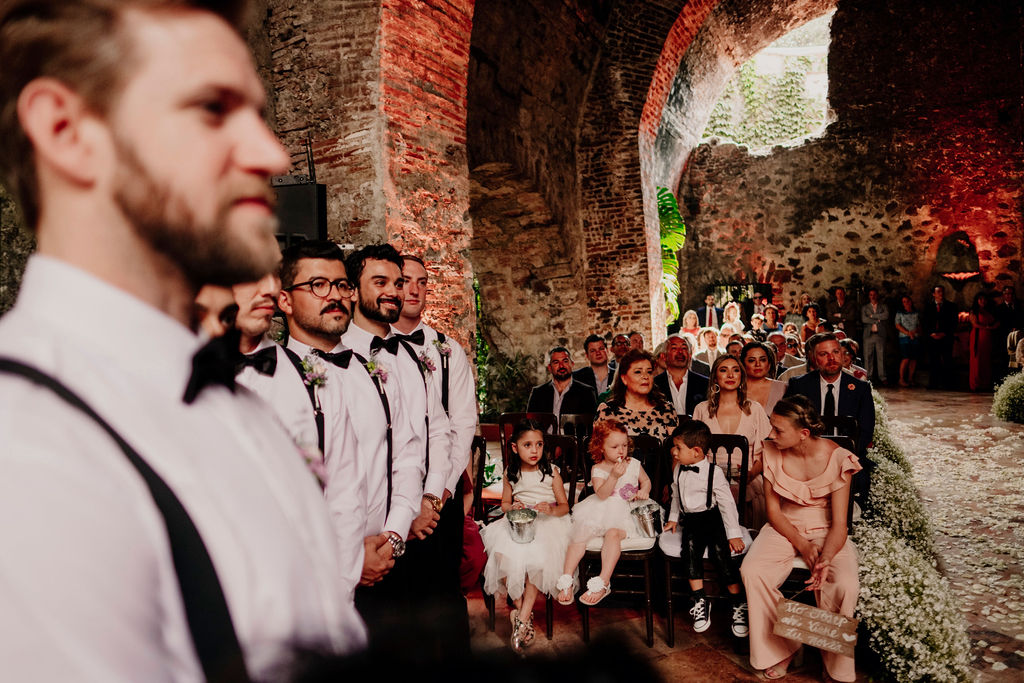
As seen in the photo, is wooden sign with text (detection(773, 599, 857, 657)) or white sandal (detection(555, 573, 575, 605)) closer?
wooden sign with text (detection(773, 599, 857, 657))

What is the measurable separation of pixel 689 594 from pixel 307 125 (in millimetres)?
3685

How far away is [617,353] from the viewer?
6.86 meters

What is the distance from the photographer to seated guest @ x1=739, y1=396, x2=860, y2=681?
2.91 meters

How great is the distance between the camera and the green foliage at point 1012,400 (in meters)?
8.28

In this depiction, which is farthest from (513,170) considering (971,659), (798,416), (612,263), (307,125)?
(971,659)

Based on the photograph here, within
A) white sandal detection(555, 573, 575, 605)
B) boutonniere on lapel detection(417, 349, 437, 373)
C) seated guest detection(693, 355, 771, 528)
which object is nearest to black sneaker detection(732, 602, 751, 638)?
white sandal detection(555, 573, 575, 605)

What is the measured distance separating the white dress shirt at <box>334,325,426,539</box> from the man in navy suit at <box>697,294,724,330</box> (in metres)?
11.0

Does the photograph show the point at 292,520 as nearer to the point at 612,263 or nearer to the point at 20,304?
the point at 20,304

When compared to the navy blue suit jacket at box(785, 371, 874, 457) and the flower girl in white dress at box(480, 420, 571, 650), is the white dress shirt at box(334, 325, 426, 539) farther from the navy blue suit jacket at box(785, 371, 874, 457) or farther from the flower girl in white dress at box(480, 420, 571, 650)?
the navy blue suit jacket at box(785, 371, 874, 457)

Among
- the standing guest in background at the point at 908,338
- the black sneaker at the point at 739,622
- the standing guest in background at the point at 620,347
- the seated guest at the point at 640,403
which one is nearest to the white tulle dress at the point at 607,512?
the black sneaker at the point at 739,622

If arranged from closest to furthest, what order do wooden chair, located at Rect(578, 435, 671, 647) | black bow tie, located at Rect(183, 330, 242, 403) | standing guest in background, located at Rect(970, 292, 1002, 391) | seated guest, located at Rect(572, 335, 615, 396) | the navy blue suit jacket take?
black bow tie, located at Rect(183, 330, 242, 403) < wooden chair, located at Rect(578, 435, 671, 647) < the navy blue suit jacket < seated guest, located at Rect(572, 335, 615, 396) < standing guest in background, located at Rect(970, 292, 1002, 391)

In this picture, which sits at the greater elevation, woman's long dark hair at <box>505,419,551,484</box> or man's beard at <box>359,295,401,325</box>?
man's beard at <box>359,295,401,325</box>

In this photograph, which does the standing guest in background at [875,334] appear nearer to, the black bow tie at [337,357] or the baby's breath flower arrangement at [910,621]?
the baby's breath flower arrangement at [910,621]

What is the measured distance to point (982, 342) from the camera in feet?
36.6
